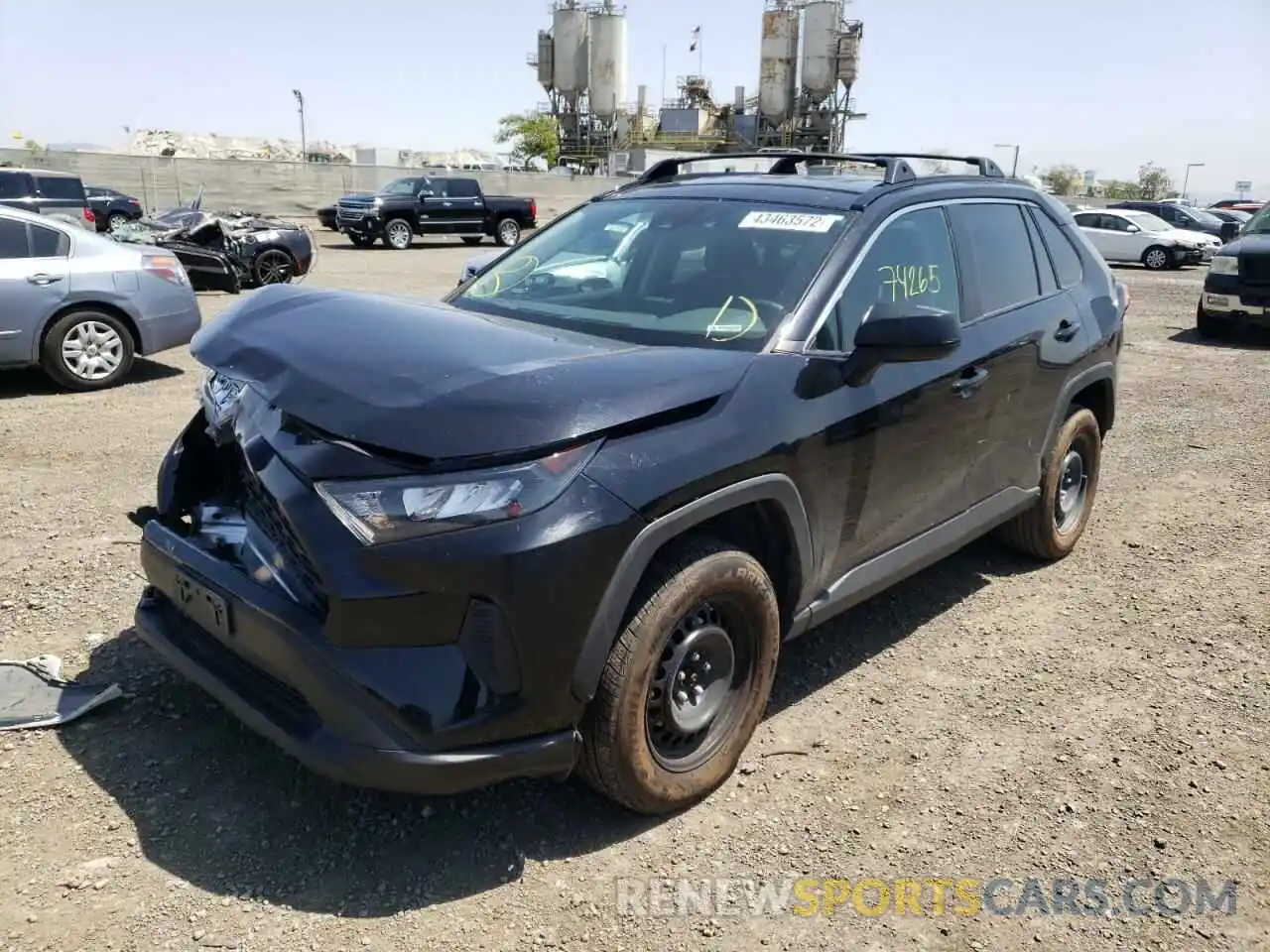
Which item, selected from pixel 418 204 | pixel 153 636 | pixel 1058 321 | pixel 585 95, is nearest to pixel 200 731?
pixel 153 636

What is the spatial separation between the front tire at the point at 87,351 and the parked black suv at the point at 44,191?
13234 mm

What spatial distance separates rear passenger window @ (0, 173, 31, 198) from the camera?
2014 centimetres

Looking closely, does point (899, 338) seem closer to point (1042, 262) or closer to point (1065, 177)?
point (1042, 262)

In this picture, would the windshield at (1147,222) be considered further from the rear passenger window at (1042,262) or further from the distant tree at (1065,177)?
the distant tree at (1065,177)

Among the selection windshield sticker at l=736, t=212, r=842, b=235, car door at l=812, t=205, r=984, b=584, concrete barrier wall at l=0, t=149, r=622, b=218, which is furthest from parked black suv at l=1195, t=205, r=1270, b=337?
concrete barrier wall at l=0, t=149, r=622, b=218

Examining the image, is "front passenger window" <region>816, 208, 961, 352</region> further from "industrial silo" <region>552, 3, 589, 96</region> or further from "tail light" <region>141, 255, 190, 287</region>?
"industrial silo" <region>552, 3, 589, 96</region>

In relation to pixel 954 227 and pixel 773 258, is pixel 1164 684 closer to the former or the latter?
pixel 954 227

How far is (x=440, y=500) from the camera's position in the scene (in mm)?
2383

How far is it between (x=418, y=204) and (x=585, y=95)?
67.9m

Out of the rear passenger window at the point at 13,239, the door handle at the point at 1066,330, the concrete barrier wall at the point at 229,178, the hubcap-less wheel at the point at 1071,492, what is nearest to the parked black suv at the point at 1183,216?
the concrete barrier wall at the point at 229,178

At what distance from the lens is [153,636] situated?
3.04 m

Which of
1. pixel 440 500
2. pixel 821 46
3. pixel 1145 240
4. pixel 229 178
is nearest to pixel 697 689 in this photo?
pixel 440 500

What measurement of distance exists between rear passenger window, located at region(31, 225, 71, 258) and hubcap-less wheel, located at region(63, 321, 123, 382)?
1.91ft

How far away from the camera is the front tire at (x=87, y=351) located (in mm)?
8055
